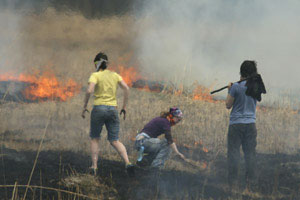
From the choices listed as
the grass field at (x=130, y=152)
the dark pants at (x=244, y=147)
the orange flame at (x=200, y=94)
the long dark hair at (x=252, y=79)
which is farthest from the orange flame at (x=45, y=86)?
the long dark hair at (x=252, y=79)

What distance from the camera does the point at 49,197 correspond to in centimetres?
448

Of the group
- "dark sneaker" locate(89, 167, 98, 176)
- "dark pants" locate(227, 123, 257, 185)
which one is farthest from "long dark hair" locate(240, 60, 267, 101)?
"dark sneaker" locate(89, 167, 98, 176)

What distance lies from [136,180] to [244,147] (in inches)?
72.6

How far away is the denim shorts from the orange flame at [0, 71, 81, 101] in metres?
8.58

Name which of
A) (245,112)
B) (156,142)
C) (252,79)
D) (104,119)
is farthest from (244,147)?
(104,119)

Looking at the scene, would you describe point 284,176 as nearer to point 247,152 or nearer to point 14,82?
point 247,152

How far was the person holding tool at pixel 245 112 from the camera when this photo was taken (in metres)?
5.33

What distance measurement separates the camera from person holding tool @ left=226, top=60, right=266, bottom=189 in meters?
5.33

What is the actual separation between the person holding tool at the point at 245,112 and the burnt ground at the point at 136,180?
1.50ft

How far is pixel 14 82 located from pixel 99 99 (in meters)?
11.4

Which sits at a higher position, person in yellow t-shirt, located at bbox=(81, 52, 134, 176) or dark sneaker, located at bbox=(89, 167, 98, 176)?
person in yellow t-shirt, located at bbox=(81, 52, 134, 176)

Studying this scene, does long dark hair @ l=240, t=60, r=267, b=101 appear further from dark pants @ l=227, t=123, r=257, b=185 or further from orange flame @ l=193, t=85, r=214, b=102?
orange flame @ l=193, t=85, r=214, b=102

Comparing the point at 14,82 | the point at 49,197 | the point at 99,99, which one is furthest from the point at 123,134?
the point at 14,82

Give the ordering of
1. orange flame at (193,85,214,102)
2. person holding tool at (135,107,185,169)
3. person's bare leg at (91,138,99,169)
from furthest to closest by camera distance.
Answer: orange flame at (193,85,214,102) < person holding tool at (135,107,185,169) < person's bare leg at (91,138,99,169)
